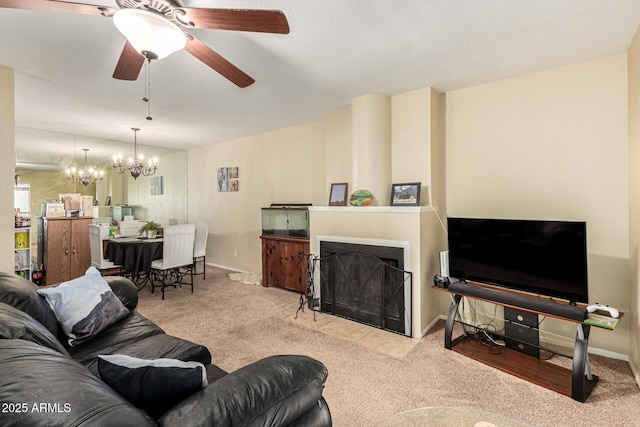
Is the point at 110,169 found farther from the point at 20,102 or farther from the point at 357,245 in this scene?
the point at 357,245

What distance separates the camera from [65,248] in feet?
15.4

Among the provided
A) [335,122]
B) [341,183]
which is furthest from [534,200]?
[335,122]

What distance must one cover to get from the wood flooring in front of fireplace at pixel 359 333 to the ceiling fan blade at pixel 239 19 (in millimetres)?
2502

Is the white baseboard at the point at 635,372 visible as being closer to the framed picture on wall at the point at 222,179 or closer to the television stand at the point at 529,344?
the television stand at the point at 529,344

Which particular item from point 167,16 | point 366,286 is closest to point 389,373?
point 366,286

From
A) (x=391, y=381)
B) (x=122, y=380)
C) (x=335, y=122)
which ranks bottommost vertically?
(x=391, y=381)

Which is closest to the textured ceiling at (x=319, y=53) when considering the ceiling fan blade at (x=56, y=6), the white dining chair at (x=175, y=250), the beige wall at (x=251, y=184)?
the ceiling fan blade at (x=56, y=6)

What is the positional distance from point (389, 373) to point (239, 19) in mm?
2455

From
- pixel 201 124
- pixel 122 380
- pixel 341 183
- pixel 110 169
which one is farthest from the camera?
pixel 110 169

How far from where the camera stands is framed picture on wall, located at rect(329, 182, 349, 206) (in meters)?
3.70

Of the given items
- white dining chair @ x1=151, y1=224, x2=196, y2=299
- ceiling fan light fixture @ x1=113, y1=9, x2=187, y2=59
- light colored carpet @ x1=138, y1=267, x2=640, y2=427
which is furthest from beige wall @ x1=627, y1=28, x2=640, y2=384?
white dining chair @ x1=151, y1=224, x2=196, y2=299

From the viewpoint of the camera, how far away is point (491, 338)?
267 centimetres

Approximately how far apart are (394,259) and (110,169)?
548 centimetres

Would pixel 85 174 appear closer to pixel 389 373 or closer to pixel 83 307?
pixel 83 307
